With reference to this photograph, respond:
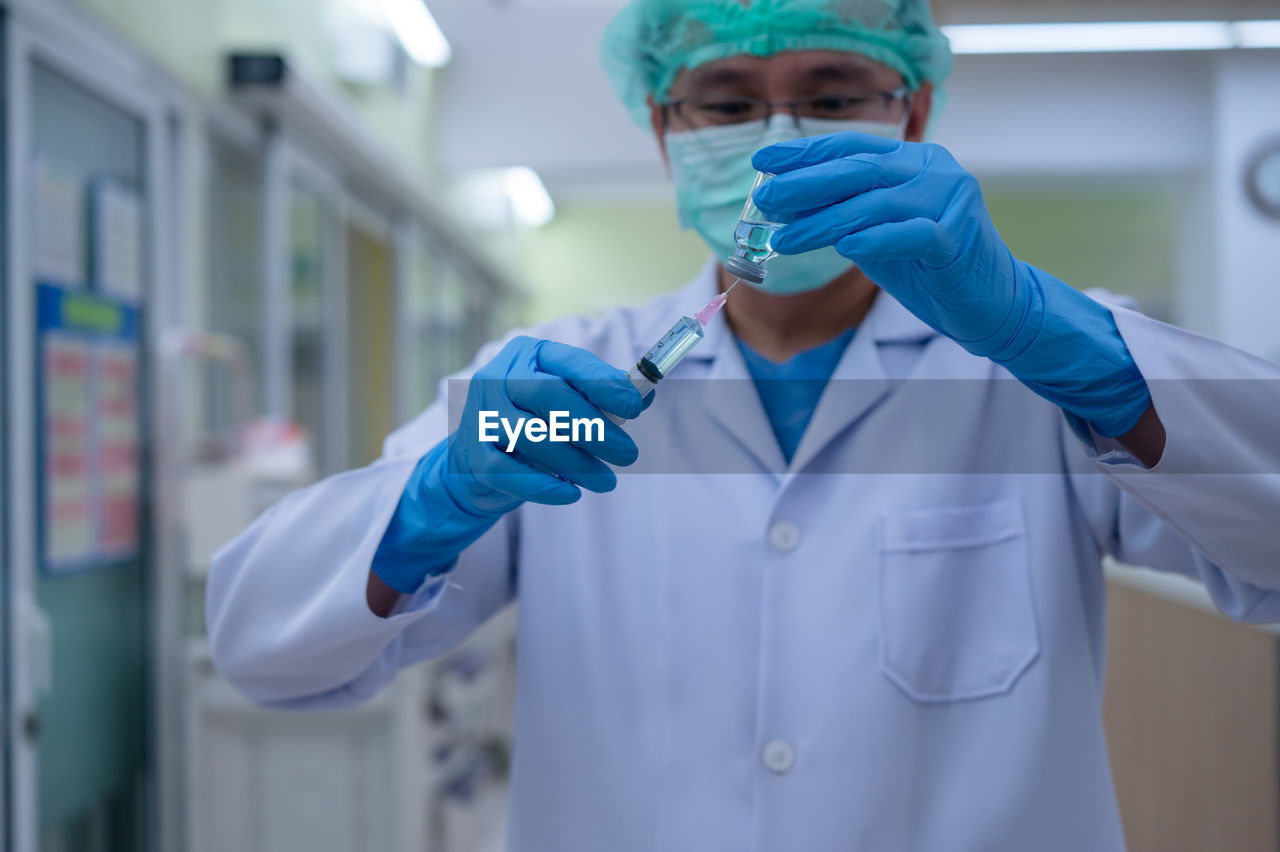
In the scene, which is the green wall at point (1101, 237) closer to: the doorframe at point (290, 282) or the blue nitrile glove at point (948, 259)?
the doorframe at point (290, 282)

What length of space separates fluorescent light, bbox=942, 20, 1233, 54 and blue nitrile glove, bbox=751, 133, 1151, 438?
3.50 metres

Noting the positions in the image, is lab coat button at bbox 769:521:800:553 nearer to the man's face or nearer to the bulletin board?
the man's face

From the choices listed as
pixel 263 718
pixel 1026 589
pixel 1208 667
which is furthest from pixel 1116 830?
pixel 263 718

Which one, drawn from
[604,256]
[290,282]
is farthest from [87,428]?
[604,256]

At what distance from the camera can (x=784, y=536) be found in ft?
3.19

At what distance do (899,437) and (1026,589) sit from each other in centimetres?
19

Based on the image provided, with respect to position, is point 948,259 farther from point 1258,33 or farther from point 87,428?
point 1258,33

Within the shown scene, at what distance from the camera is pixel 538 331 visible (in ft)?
3.62

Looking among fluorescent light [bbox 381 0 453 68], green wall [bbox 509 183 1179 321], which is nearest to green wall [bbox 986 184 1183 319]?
green wall [bbox 509 183 1179 321]

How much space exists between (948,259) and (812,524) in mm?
315

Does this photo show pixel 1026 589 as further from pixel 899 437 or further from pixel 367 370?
pixel 367 370

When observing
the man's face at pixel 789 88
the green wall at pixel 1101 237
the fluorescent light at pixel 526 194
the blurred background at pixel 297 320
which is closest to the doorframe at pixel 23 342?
the blurred background at pixel 297 320

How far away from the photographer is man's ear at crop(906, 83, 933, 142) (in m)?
1.17

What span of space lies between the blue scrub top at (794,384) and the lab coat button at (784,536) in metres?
0.12
